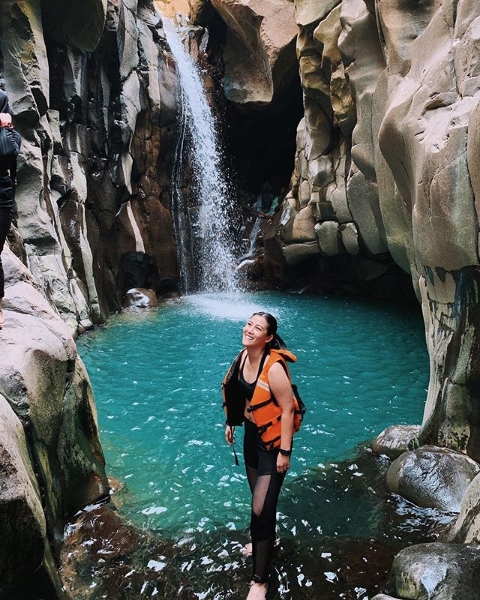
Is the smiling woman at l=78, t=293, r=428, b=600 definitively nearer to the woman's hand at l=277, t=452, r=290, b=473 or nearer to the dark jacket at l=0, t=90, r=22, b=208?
the woman's hand at l=277, t=452, r=290, b=473

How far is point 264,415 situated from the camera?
3.29 metres

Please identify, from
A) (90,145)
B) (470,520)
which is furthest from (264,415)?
(90,145)

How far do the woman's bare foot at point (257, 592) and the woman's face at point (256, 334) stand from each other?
5.33 ft

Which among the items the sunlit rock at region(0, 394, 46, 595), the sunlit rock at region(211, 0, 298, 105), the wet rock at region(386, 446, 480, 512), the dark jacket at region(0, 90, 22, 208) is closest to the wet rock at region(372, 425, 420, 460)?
the wet rock at region(386, 446, 480, 512)

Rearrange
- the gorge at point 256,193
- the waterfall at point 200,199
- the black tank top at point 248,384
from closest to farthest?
the black tank top at point 248,384 → the gorge at point 256,193 → the waterfall at point 200,199

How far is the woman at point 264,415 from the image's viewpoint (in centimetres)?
325

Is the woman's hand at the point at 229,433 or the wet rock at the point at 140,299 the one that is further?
the wet rock at the point at 140,299

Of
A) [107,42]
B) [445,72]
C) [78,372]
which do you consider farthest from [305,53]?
[78,372]

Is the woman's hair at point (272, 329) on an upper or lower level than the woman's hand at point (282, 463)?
upper

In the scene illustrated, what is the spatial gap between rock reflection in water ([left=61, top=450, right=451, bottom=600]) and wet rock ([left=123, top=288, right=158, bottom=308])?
11702 millimetres

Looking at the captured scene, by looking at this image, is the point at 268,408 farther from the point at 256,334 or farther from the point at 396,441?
the point at 396,441

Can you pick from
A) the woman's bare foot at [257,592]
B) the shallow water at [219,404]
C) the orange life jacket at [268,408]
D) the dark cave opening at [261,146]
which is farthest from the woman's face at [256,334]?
the dark cave opening at [261,146]

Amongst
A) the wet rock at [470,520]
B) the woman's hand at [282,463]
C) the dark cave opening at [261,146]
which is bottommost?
the wet rock at [470,520]

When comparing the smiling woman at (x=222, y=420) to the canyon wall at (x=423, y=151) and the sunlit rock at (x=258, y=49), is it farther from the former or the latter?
the sunlit rock at (x=258, y=49)
